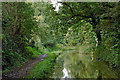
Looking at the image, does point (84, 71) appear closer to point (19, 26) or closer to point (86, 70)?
point (86, 70)

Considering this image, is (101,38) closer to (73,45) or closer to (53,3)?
(53,3)

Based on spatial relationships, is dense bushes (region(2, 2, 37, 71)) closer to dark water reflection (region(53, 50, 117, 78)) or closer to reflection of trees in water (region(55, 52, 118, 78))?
dark water reflection (region(53, 50, 117, 78))

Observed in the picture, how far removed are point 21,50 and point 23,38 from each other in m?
1.41

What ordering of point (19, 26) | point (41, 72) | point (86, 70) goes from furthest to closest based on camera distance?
point (19, 26)
point (86, 70)
point (41, 72)

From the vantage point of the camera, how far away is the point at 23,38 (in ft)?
49.8

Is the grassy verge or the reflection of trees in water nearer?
the grassy verge

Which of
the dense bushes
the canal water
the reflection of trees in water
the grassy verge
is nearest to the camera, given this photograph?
the grassy verge

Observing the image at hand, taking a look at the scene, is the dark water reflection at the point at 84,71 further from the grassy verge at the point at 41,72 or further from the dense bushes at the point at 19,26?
the dense bushes at the point at 19,26

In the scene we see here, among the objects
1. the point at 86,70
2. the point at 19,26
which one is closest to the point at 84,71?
the point at 86,70

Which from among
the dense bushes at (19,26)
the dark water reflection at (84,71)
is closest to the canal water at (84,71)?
the dark water reflection at (84,71)

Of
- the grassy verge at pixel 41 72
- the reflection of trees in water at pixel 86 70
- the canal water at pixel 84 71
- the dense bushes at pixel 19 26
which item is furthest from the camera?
the dense bushes at pixel 19 26

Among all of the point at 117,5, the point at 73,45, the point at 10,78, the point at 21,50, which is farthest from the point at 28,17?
the point at 73,45

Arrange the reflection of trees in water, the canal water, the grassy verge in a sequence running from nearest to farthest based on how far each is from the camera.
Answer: the grassy verge
the canal water
the reflection of trees in water

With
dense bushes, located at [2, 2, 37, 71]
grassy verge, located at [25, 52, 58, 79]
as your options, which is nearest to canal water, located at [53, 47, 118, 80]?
grassy verge, located at [25, 52, 58, 79]
